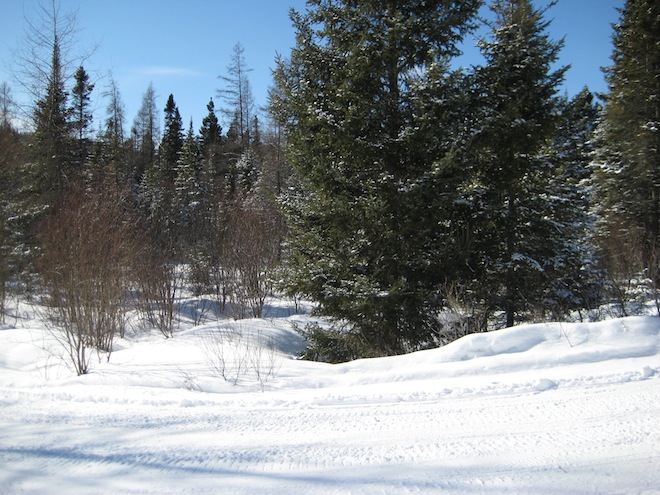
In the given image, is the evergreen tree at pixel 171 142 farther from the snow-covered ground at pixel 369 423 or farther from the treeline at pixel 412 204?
A: the snow-covered ground at pixel 369 423

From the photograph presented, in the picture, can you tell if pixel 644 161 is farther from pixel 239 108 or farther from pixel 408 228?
pixel 239 108

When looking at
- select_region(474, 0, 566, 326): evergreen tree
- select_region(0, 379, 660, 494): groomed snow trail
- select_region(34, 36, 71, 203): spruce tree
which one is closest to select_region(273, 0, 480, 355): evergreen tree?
select_region(474, 0, 566, 326): evergreen tree

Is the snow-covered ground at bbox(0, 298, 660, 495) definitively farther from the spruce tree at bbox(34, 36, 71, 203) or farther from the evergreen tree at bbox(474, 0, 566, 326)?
the spruce tree at bbox(34, 36, 71, 203)

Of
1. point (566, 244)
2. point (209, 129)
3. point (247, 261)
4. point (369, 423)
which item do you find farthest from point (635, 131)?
point (209, 129)

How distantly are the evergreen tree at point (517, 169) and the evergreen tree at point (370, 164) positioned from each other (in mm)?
1546

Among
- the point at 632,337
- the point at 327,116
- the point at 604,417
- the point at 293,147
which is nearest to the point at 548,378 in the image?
the point at 604,417

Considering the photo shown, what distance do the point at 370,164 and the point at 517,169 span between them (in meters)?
4.09

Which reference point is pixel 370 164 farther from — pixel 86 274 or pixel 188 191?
pixel 188 191

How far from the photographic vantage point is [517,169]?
33.3 ft

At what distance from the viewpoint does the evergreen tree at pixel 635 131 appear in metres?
16.5

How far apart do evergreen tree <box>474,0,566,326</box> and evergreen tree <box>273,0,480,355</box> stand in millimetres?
1546

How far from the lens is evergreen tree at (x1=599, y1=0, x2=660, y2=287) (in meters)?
16.5

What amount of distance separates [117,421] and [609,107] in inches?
904

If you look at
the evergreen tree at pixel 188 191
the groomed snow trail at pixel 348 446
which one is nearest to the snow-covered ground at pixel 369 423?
the groomed snow trail at pixel 348 446
